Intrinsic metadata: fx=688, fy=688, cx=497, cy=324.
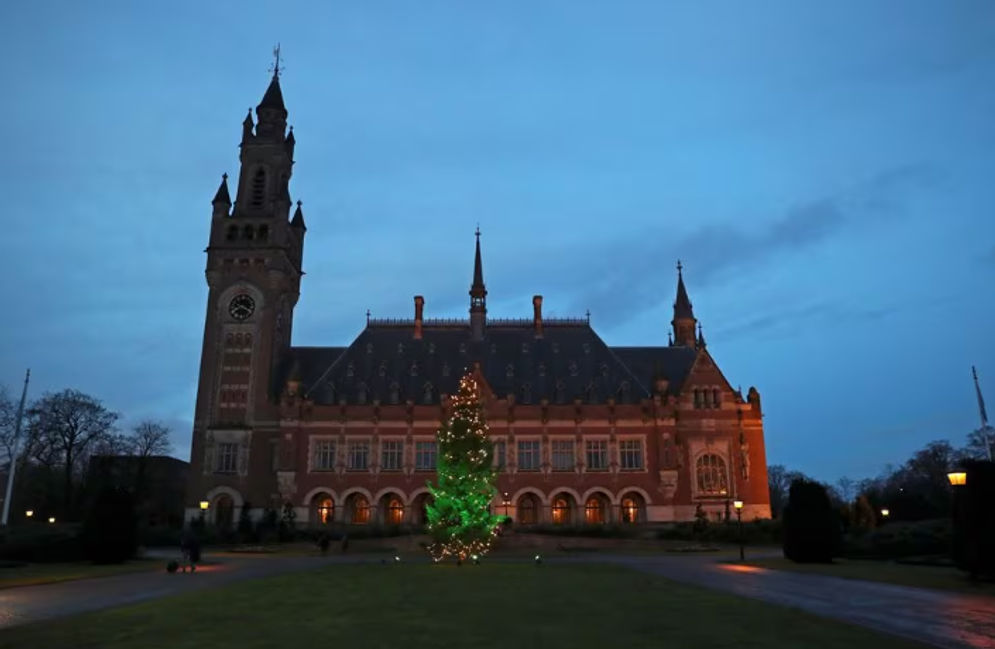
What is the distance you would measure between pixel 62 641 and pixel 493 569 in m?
19.6

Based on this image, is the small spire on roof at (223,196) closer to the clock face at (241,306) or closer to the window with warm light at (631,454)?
the clock face at (241,306)

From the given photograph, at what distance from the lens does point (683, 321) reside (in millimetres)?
73875

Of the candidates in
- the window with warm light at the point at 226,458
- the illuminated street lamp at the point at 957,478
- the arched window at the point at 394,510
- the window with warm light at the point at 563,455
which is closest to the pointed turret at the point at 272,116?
the window with warm light at the point at 226,458

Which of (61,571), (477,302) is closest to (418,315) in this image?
(477,302)

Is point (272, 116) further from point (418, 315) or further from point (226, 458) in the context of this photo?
point (226, 458)

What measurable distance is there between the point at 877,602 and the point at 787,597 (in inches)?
85.3

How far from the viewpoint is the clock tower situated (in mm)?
60219

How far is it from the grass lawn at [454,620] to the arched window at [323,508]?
38711mm

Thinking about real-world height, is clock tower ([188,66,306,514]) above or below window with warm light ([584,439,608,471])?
above

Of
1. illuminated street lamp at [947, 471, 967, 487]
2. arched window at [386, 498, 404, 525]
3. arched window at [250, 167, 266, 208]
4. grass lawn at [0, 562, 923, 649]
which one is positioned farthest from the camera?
arched window at [250, 167, 266, 208]

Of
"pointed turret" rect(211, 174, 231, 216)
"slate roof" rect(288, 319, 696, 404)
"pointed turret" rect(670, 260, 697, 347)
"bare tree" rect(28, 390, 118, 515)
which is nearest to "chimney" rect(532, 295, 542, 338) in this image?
"slate roof" rect(288, 319, 696, 404)

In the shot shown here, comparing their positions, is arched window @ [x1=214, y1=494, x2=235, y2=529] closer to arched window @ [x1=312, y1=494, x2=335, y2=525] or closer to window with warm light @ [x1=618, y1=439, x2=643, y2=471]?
arched window @ [x1=312, y1=494, x2=335, y2=525]

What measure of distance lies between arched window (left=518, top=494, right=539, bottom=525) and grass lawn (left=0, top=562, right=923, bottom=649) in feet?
126

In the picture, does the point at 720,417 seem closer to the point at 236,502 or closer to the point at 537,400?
the point at 537,400
